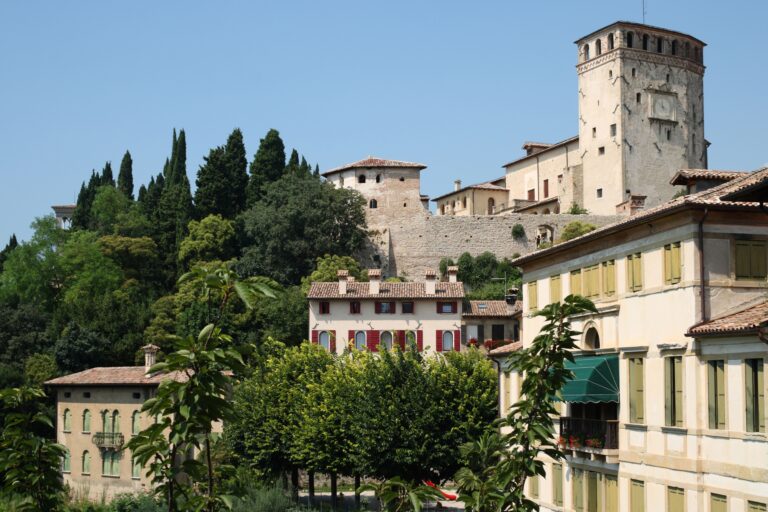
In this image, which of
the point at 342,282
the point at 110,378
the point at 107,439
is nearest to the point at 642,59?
the point at 342,282

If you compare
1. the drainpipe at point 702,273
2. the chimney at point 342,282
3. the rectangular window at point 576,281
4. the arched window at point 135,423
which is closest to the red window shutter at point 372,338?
the chimney at point 342,282

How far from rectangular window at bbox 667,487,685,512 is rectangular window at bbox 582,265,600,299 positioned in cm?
609

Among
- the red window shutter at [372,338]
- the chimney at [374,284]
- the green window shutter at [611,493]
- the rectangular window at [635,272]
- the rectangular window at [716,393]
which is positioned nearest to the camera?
the rectangular window at [716,393]

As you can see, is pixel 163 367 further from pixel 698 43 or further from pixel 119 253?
pixel 698 43

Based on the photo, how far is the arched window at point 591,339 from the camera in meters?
29.8

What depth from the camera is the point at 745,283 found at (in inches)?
971

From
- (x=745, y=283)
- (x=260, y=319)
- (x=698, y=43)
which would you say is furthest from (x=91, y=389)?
(x=698, y=43)

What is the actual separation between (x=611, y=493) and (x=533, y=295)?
301 inches

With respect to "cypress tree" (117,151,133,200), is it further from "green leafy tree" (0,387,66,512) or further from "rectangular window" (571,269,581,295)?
"green leafy tree" (0,387,66,512)

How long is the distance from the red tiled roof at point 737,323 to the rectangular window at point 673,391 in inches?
48.2

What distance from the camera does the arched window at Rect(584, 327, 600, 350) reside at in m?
29.8

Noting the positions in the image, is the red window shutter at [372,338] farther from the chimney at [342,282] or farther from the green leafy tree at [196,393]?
the green leafy tree at [196,393]

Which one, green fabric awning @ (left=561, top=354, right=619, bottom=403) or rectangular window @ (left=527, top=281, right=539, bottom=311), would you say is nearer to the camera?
green fabric awning @ (left=561, top=354, right=619, bottom=403)

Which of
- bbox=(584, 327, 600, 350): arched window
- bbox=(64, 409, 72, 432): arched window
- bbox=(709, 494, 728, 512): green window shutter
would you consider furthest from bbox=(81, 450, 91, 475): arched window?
bbox=(709, 494, 728, 512): green window shutter
